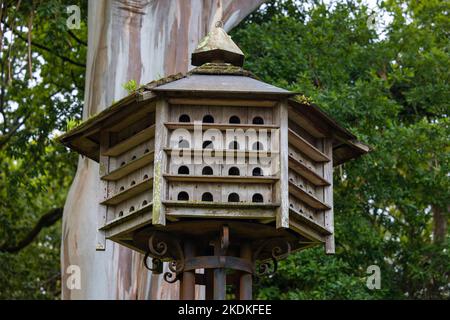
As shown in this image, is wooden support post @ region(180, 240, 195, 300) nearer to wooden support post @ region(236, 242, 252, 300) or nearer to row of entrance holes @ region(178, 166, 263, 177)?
wooden support post @ region(236, 242, 252, 300)

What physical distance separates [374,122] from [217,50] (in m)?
6.17

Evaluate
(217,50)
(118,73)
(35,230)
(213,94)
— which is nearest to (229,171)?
(213,94)

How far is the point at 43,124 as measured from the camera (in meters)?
14.9

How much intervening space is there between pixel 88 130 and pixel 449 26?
835 centimetres

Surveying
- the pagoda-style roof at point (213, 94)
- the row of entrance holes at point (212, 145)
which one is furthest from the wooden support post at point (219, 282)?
the pagoda-style roof at point (213, 94)

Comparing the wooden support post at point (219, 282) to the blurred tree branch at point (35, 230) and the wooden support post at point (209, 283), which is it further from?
the blurred tree branch at point (35, 230)

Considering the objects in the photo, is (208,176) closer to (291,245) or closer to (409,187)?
(291,245)

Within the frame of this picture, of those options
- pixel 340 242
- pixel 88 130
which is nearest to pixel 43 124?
pixel 340 242

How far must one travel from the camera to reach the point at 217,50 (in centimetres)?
746

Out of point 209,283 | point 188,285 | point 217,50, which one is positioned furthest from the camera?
point 217,50

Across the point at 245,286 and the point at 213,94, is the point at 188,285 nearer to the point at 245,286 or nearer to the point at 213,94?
the point at 245,286

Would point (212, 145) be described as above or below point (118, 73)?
below

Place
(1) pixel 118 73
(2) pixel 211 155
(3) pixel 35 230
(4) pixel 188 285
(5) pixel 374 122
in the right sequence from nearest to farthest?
(4) pixel 188 285 < (2) pixel 211 155 < (1) pixel 118 73 < (5) pixel 374 122 < (3) pixel 35 230
